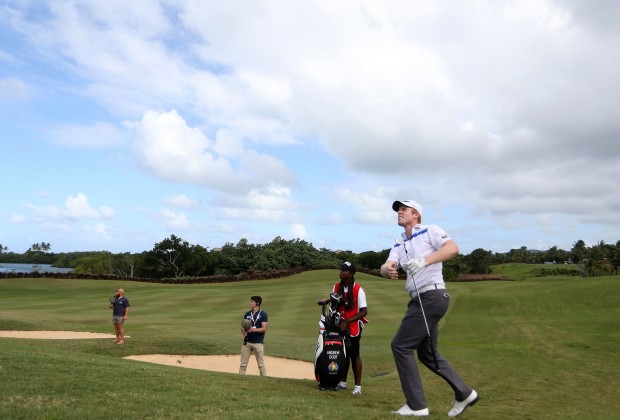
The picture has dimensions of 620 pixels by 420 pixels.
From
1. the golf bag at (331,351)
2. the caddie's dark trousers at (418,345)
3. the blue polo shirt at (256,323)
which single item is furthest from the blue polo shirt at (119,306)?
the caddie's dark trousers at (418,345)

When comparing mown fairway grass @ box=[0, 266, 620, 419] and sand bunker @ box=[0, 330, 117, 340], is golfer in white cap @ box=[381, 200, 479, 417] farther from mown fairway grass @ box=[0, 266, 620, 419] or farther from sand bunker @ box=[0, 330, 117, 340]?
sand bunker @ box=[0, 330, 117, 340]

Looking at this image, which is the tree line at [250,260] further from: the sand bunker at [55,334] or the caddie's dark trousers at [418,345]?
the caddie's dark trousers at [418,345]

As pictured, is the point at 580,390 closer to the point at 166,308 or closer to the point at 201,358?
the point at 201,358

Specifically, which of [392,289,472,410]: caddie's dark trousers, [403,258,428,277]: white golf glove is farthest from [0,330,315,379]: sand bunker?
[403,258,428,277]: white golf glove

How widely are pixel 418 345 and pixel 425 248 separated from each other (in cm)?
119

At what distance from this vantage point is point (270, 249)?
99.6m

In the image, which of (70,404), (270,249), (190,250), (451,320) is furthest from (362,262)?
(70,404)

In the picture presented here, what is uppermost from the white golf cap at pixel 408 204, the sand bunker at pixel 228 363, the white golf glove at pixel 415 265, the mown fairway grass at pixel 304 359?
the white golf cap at pixel 408 204

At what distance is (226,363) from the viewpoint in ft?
51.5

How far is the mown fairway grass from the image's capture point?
20.2 ft

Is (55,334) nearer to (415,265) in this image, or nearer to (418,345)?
(418,345)

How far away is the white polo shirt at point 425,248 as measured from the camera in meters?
6.27

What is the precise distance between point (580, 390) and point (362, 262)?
369 ft

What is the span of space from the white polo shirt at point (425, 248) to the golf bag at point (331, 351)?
84.2 inches
